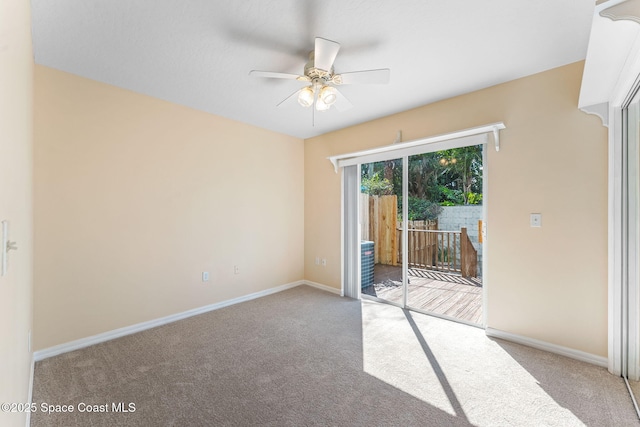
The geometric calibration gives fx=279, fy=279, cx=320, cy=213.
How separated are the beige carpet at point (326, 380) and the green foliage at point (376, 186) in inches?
68.1

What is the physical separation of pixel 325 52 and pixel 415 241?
2.48 m

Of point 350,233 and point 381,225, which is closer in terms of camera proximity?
point 381,225

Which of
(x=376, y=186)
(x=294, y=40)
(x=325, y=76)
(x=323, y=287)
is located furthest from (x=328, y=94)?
(x=323, y=287)

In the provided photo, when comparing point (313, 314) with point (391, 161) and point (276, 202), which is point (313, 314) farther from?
point (391, 161)

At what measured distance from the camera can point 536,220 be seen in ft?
8.32

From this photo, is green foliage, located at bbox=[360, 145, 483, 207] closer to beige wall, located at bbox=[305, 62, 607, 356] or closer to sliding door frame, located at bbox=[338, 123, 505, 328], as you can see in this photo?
sliding door frame, located at bbox=[338, 123, 505, 328]

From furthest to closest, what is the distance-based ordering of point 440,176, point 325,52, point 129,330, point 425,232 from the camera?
point 425,232 < point 440,176 < point 129,330 < point 325,52

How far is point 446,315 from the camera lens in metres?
3.20

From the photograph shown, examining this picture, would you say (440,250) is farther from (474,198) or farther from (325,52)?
(325,52)

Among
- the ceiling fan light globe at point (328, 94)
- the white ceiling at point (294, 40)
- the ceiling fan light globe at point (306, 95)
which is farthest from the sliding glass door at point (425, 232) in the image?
the ceiling fan light globe at point (306, 95)

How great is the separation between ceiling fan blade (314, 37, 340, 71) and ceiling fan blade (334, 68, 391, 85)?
0.16 meters

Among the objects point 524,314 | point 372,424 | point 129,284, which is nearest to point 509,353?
point 524,314

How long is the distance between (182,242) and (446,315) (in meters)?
3.18

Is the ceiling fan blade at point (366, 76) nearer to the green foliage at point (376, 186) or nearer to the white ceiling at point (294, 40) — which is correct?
the white ceiling at point (294, 40)
